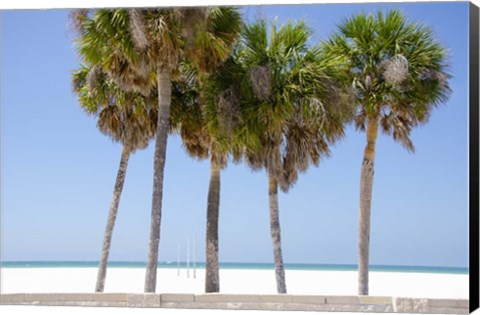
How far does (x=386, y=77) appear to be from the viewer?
13398mm

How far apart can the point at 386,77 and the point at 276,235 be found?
353cm

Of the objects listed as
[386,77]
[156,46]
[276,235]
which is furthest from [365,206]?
[156,46]

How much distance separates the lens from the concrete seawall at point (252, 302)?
36.0ft

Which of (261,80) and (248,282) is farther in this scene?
(248,282)

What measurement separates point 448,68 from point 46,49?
760 centimetres

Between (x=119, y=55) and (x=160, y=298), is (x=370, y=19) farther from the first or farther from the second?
(x=160, y=298)

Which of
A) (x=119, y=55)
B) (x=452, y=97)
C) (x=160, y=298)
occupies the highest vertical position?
(x=119, y=55)

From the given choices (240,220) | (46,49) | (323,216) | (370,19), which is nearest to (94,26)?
(46,49)

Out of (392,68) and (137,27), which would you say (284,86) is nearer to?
(392,68)

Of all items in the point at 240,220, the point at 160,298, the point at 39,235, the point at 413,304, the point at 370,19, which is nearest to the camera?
the point at 413,304

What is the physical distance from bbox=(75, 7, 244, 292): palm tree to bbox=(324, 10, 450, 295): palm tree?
1950 millimetres

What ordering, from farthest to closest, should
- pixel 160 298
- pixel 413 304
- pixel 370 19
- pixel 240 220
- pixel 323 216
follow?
pixel 240 220 → pixel 323 216 → pixel 370 19 → pixel 160 298 → pixel 413 304

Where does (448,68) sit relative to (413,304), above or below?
above

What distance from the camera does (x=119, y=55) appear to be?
13914 mm
